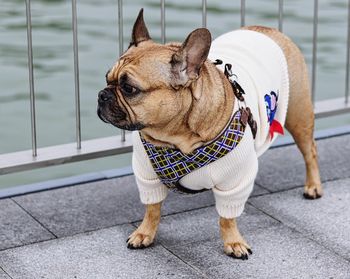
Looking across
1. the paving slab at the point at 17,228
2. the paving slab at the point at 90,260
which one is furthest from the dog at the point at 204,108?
the paving slab at the point at 17,228

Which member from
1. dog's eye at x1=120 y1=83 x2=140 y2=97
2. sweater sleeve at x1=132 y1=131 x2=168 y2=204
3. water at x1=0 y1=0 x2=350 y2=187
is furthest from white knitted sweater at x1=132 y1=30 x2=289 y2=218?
water at x1=0 y1=0 x2=350 y2=187

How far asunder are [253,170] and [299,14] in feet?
19.4

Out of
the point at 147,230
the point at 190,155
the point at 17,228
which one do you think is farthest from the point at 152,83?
the point at 17,228

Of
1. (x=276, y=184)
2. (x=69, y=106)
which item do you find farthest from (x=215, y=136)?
(x=69, y=106)

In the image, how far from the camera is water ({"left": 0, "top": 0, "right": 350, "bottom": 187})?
22.6 ft

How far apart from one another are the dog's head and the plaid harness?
0.92 ft

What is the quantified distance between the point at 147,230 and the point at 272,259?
620mm

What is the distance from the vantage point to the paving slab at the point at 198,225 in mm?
4902

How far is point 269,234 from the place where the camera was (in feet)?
16.2

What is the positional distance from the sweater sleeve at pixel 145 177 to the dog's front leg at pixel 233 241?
326 millimetres

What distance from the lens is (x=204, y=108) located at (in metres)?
4.34

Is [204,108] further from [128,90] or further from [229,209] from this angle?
[229,209]

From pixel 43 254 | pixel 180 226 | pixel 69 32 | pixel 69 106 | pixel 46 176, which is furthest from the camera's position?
pixel 69 32

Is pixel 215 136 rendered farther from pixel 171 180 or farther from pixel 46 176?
pixel 46 176
